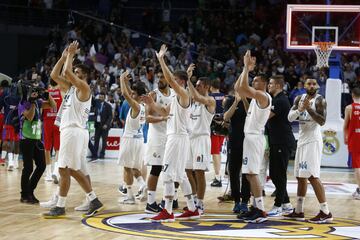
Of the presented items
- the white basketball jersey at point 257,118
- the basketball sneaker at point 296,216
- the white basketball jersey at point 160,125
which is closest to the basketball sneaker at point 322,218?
the basketball sneaker at point 296,216

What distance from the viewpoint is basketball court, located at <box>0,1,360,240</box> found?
864cm

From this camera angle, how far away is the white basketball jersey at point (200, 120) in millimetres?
10380

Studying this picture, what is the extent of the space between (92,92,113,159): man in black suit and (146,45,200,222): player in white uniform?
10.9m

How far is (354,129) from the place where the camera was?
44.1 ft

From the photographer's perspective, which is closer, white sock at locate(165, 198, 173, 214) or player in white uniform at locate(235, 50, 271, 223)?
white sock at locate(165, 198, 173, 214)

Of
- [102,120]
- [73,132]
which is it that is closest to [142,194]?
[73,132]

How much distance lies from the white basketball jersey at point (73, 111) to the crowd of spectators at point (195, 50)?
11550 mm

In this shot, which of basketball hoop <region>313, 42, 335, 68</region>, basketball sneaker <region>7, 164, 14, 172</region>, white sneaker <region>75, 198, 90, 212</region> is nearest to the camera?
white sneaker <region>75, 198, 90, 212</region>

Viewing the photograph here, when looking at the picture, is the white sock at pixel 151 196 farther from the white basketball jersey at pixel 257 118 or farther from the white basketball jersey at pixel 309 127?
the white basketball jersey at pixel 309 127

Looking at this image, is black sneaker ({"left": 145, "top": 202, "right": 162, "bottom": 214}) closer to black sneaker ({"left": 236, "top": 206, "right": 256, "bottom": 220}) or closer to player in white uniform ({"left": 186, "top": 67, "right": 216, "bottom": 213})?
player in white uniform ({"left": 186, "top": 67, "right": 216, "bottom": 213})

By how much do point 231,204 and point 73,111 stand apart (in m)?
3.28

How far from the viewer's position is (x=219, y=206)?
11.4m

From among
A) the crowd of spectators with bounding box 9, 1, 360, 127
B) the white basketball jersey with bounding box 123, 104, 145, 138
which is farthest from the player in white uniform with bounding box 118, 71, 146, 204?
the crowd of spectators with bounding box 9, 1, 360, 127

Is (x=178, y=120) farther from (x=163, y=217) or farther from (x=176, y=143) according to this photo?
(x=163, y=217)
